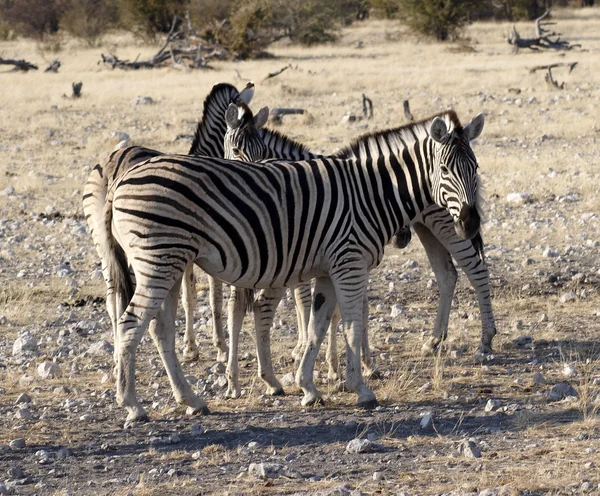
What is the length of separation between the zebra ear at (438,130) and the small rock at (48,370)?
3151mm

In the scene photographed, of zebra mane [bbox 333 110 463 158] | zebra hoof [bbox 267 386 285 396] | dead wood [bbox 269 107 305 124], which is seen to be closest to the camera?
zebra mane [bbox 333 110 463 158]

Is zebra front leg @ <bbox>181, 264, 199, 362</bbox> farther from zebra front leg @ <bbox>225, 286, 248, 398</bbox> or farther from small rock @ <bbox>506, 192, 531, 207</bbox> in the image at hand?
small rock @ <bbox>506, 192, 531, 207</bbox>

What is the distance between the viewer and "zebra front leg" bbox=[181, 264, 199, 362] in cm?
736

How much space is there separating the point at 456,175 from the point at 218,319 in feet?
7.94

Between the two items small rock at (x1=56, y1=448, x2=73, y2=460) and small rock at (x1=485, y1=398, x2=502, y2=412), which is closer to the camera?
small rock at (x1=56, y1=448, x2=73, y2=460)

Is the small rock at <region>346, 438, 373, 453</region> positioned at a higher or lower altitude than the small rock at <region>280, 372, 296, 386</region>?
higher

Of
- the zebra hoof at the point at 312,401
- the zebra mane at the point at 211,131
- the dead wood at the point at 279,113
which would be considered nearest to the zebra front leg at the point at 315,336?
the zebra hoof at the point at 312,401

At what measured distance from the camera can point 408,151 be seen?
244 inches

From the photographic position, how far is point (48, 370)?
6645 millimetres

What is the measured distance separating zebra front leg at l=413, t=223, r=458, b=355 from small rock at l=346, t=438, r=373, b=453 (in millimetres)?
2319

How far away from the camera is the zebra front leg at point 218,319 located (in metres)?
7.28

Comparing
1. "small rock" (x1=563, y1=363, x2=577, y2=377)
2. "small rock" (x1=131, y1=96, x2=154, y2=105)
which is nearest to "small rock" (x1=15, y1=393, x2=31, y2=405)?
"small rock" (x1=563, y1=363, x2=577, y2=377)

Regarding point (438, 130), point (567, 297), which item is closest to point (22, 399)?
point (438, 130)

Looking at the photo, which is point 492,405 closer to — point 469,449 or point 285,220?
point 469,449
